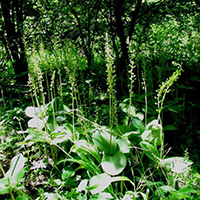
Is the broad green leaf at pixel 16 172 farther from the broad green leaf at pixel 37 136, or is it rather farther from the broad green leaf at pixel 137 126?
the broad green leaf at pixel 137 126

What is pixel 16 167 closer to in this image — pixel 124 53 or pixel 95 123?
pixel 95 123

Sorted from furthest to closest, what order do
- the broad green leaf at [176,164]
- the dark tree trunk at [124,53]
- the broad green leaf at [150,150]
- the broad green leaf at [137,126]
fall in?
1. the dark tree trunk at [124,53]
2. the broad green leaf at [137,126]
3. the broad green leaf at [150,150]
4. the broad green leaf at [176,164]

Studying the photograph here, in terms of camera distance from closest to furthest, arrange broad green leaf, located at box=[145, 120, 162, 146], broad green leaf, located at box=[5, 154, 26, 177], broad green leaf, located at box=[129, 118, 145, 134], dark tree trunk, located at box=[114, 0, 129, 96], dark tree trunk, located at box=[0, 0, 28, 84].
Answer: broad green leaf, located at box=[5, 154, 26, 177] → broad green leaf, located at box=[145, 120, 162, 146] → broad green leaf, located at box=[129, 118, 145, 134] → dark tree trunk, located at box=[0, 0, 28, 84] → dark tree trunk, located at box=[114, 0, 129, 96]

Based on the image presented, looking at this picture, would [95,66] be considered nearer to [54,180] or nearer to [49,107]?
[49,107]

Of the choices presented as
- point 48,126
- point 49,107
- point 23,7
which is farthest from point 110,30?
point 48,126

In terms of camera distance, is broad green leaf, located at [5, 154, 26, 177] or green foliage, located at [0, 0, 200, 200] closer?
broad green leaf, located at [5, 154, 26, 177]

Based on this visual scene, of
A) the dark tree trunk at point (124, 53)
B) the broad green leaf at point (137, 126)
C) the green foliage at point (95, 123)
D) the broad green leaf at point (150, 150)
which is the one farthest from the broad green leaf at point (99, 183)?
the dark tree trunk at point (124, 53)

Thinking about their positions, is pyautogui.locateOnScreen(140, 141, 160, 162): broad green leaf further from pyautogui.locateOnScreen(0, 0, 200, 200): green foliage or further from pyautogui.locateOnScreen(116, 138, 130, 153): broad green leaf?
pyautogui.locateOnScreen(116, 138, 130, 153): broad green leaf

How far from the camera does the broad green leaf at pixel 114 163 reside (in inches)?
57.5

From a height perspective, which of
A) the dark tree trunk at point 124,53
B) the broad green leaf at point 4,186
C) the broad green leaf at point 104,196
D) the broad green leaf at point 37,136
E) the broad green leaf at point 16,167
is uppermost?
the dark tree trunk at point 124,53

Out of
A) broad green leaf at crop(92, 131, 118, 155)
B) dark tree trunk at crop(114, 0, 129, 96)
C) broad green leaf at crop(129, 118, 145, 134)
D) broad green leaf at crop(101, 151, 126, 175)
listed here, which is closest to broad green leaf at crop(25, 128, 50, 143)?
broad green leaf at crop(92, 131, 118, 155)

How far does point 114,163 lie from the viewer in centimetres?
153

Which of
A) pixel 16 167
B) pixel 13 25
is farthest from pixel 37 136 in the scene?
pixel 13 25

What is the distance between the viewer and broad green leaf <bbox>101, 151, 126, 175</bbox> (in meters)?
1.46
